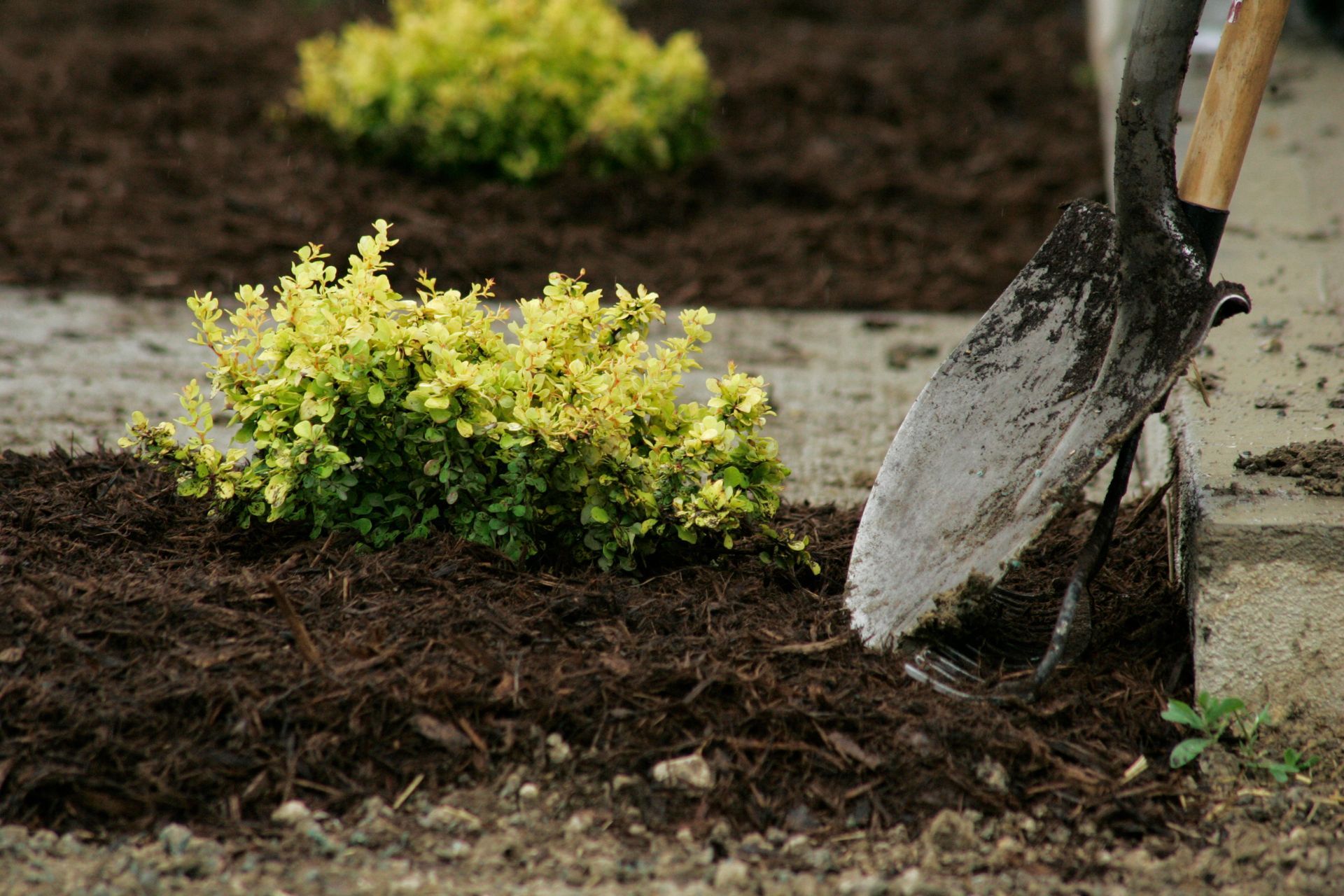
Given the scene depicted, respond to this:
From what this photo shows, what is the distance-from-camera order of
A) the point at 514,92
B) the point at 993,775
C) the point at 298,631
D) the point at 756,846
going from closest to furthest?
the point at 756,846 → the point at 993,775 → the point at 298,631 → the point at 514,92

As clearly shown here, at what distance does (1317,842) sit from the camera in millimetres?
2166

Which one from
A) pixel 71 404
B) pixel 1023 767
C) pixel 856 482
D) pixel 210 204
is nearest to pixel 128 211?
pixel 210 204

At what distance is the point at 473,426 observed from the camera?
2.55 metres

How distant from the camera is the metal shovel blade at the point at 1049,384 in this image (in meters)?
2.41

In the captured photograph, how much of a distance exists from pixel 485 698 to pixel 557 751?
17cm

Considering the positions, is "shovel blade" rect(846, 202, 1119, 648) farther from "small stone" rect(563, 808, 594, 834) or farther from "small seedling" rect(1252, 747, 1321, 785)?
"small stone" rect(563, 808, 594, 834)

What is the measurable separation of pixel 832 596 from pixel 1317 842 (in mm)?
1027

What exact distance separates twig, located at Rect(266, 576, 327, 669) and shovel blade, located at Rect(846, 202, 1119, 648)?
3.58 feet

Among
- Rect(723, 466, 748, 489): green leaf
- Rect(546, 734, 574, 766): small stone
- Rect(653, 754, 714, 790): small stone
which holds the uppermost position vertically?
Rect(723, 466, 748, 489): green leaf

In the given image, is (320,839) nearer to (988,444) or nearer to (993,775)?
(993,775)

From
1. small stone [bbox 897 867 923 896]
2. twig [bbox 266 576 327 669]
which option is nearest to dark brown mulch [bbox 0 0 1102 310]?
twig [bbox 266 576 327 669]

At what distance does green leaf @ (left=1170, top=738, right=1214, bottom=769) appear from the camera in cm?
228

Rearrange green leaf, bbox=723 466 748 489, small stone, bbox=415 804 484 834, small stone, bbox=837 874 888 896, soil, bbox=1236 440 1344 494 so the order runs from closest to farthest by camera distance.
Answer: small stone, bbox=837 874 888 896
small stone, bbox=415 804 484 834
soil, bbox=1236 440 1344 494
green leaf, bbox=723 466 748 489

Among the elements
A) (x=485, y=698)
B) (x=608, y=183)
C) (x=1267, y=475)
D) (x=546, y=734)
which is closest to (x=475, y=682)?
(x=485, y=698)
